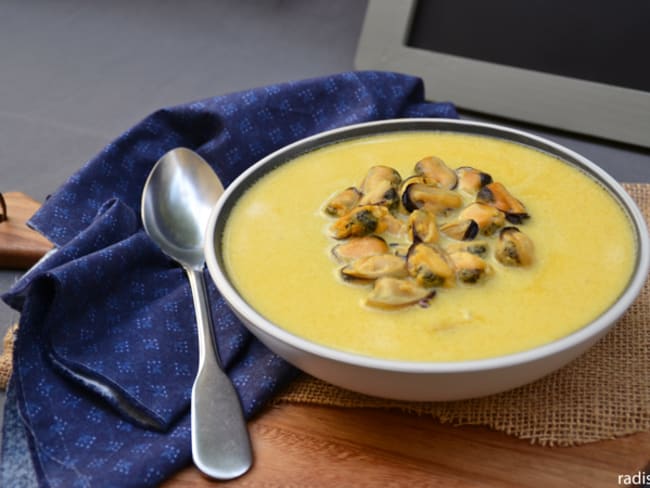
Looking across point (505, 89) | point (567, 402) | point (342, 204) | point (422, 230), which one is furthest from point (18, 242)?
point (505, 89)

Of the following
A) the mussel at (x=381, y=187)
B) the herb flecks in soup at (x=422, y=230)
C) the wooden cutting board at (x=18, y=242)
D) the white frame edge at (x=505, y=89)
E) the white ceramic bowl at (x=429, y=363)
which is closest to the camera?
the white ceramic bowl at (x=429, y=363)

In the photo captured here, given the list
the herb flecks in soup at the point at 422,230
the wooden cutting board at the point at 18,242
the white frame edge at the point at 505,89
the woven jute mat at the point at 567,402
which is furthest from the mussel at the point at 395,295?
the white frame edge at the point at 505,89

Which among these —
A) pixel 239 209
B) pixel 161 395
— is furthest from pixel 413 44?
pixel 161 395

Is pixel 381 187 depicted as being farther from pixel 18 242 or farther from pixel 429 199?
pixel 18 242

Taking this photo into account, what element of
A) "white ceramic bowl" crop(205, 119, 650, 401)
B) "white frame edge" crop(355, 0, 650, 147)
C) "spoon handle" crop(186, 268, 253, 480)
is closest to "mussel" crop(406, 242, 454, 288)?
"white ceramic bowl" crop(205, 119, 650, 401)

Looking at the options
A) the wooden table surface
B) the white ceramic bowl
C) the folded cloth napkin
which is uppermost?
the white ceramic bowl

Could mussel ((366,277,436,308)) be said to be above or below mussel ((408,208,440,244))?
below

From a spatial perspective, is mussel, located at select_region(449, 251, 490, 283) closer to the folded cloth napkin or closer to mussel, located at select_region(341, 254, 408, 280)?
mussel, located at select_region(341, 254, 408, 280)

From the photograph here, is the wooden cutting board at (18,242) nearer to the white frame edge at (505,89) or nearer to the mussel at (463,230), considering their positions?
the mussel at (463,230)
